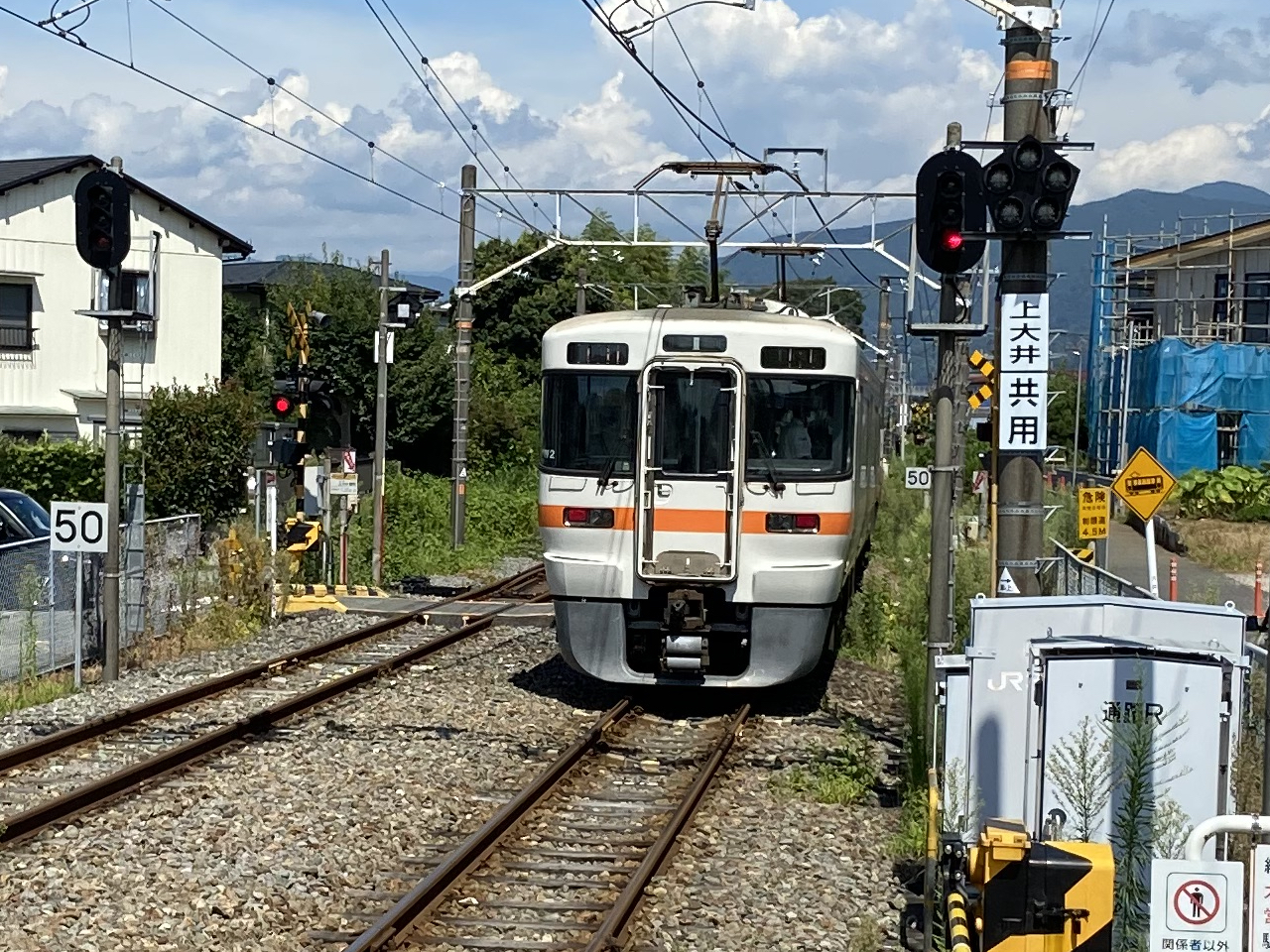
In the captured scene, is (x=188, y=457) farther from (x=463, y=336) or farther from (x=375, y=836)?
(x=375, y=836)

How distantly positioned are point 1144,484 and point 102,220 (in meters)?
9.97

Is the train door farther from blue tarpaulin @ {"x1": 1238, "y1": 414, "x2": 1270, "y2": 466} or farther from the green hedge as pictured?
blue tarpaulin @ {"x1": 1238, "y1": 414, "x2": 1270, "y2": 466}

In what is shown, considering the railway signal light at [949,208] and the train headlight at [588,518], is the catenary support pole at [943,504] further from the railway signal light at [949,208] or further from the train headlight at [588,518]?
the train headlight at [588,518]

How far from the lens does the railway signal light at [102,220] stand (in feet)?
43.1

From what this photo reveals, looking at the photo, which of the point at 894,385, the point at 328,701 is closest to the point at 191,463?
the point at 328,701

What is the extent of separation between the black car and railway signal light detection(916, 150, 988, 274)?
11.9 m

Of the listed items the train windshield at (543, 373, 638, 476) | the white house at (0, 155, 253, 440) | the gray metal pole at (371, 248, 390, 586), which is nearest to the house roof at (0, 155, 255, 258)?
the white house at (0, 155, 253, 440)

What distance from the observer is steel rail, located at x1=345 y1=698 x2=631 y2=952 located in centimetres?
688

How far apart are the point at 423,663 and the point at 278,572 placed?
152 inches

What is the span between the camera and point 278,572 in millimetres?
18547

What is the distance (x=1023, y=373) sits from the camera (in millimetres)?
11375

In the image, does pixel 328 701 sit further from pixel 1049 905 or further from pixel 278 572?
pixel 1049 905

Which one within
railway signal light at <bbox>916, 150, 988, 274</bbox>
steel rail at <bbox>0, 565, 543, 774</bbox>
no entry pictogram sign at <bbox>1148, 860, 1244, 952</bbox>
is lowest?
steel rail at <bbox>0, 565, 543, 774</bbox>

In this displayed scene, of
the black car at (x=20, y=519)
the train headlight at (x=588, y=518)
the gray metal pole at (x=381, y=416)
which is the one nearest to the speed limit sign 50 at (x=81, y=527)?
the train headlight at (x=588, y=518)
